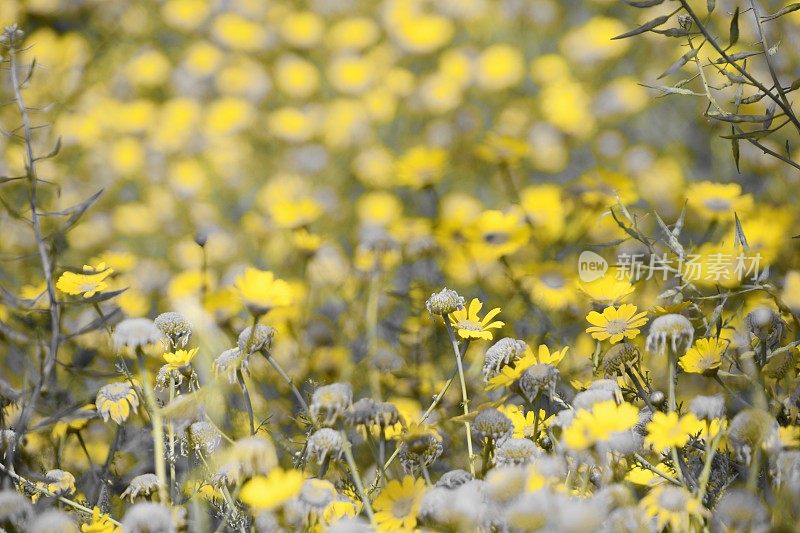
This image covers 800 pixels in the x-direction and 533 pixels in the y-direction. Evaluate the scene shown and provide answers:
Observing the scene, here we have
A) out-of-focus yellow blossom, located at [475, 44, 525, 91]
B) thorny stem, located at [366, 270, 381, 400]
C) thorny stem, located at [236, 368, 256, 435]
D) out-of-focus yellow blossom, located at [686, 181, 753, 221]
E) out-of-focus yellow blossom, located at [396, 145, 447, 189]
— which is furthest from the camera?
out-of-focus yellow blossom, located at [475, 44, 525, 91]

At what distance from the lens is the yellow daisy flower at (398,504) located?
587 millimetres

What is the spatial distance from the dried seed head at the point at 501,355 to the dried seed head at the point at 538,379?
26 mm

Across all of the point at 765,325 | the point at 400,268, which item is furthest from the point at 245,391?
the point at 400,268

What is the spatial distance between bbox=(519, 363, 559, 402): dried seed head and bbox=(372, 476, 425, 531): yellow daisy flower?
3.7 inches

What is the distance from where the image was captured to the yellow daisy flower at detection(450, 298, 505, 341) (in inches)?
28.5

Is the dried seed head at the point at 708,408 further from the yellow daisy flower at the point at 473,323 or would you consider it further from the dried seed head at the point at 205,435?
the dried seed head at the point at 205,435

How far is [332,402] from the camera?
0.59 m

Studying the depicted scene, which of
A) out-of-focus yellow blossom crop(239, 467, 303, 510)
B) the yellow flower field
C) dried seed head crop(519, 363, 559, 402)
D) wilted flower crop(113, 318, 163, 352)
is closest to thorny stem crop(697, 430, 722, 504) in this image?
the yellow flower field

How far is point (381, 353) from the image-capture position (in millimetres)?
1162

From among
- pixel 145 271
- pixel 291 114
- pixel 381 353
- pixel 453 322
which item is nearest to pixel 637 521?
pixel 453 322

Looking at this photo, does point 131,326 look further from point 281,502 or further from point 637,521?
point 637,521

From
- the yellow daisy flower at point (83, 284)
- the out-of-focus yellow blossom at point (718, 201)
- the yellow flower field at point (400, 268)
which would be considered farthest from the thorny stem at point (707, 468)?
the out-of-focus yellow blossom at point (718, 201)

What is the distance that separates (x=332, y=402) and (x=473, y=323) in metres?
0.19
